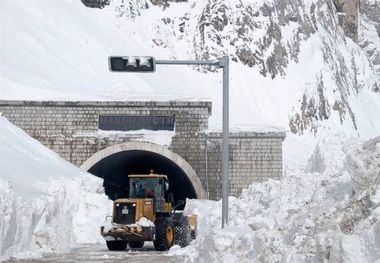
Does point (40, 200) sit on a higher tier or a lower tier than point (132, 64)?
lower

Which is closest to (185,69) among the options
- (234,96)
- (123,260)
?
(234,96)

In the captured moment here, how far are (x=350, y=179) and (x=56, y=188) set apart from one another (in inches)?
627

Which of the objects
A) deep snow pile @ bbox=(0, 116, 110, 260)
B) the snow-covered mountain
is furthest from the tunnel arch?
the snow-covered mountain

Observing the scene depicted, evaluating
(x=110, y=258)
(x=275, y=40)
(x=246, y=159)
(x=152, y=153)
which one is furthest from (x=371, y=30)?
(x=110, y=258)

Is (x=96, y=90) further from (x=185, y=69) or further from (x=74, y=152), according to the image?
(x=185, y=69)

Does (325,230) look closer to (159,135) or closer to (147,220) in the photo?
(147,220)

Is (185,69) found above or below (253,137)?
above

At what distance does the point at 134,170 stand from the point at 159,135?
668 cm

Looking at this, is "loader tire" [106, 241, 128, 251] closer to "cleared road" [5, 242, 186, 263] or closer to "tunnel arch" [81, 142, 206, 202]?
"cleared road" [5, 242, 186, 263]

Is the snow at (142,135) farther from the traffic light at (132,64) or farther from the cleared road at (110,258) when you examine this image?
the traffic light at (132,64)

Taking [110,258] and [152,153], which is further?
[152,153]

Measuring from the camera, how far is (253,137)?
121ft

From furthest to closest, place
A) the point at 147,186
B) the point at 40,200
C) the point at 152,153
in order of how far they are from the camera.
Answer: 1. the point at 152,153
2. the point at 147,186
3. the point at 40,200

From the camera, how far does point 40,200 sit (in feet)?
67.7
